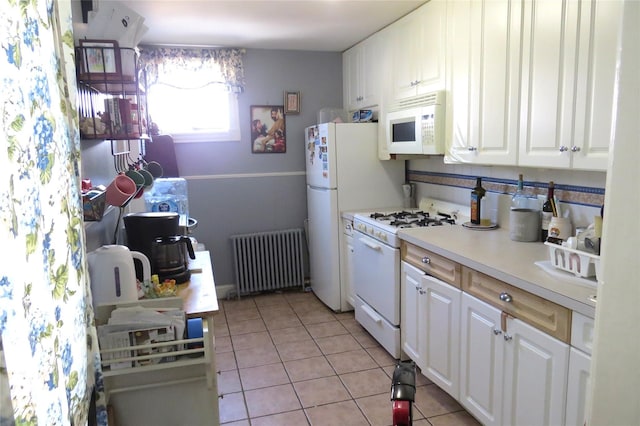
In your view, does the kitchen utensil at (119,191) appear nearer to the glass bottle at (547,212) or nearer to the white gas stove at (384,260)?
the white gas stove at (384,260)

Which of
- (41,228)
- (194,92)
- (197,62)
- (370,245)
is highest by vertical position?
(197,62)

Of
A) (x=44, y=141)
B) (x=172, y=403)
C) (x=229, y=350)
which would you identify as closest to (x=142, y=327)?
(x=172, y=403)

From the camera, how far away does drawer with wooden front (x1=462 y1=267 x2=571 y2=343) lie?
1696 millimetres

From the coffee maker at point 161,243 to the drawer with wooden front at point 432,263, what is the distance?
1.27 metres

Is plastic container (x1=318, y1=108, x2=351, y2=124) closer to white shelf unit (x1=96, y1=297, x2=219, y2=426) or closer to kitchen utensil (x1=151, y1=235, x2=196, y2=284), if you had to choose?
kitchen utensil (x1=151, y1=235, x2=196, y2=284)

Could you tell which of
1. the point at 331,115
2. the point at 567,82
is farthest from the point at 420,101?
the point at 331,115

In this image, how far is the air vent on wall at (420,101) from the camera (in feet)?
9.36

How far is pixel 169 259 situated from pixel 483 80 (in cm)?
186

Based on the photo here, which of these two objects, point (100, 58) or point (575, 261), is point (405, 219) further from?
point (100, 58)

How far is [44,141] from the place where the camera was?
1.00 meters

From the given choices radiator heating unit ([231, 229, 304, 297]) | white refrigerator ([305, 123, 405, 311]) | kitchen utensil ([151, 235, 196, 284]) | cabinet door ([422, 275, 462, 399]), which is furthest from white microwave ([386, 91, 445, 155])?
kitchen utensil ([151, 235, 196, 284])

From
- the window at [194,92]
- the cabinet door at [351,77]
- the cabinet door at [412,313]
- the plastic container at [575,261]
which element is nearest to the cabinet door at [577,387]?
the plastic container at [575,261]

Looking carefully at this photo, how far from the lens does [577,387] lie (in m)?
1.63

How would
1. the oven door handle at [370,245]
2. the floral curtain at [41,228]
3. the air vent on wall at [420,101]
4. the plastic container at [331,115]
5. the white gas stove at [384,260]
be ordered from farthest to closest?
1. the plastic container at [331,115]
2. the oven door handle at [370,245]
3. the white gas stove at [384,260]
4. the air vent on wall at [420,101]
5. the floral curtain at [41,228]
